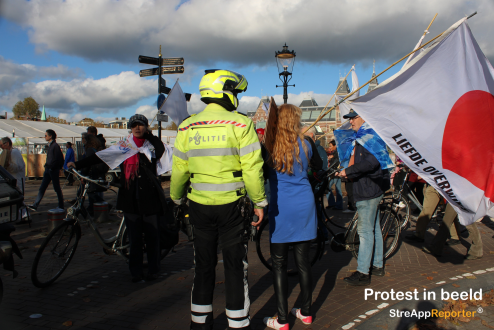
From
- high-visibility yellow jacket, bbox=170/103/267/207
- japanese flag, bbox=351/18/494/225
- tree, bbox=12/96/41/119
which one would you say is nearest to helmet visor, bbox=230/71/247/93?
high-visibility yellow jacket, bbox=170/103/267/207

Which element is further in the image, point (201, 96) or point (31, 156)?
point (31, 156)

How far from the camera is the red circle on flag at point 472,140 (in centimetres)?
379

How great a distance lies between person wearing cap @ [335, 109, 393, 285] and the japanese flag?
284mm

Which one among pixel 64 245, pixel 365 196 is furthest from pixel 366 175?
pixel 64 245

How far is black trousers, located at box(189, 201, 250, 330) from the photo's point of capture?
295cm

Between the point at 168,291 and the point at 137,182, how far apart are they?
4.21 ft

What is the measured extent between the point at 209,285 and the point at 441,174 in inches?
102

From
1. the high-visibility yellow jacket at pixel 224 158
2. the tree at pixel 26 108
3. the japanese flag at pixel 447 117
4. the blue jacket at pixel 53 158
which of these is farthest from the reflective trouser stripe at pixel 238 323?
the tree at pixel 26 108

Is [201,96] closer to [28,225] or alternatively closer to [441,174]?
[441,174]

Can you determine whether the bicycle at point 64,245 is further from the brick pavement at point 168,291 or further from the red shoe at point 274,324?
the red shoe at point 274,324

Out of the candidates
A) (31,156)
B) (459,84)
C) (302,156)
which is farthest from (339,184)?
(31,156)

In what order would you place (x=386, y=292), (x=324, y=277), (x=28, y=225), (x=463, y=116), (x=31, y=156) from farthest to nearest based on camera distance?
(x=31, y=156), (x=28, y=225), (x=324, y=277), (x=386, y=292), (x=463, y=116)

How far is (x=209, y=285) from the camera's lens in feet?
10.1

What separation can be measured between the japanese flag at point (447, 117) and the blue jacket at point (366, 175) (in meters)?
0.33
